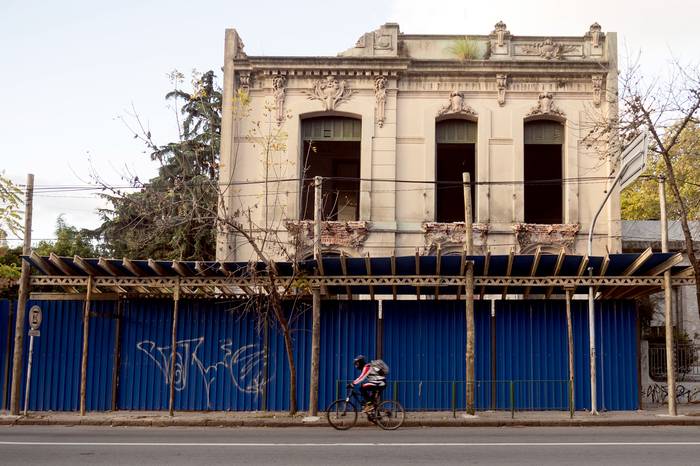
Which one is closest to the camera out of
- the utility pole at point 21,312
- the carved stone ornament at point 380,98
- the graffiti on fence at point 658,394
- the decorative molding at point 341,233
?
the utility pole at point 21,312

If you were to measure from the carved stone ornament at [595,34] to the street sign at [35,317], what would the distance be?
19705mm

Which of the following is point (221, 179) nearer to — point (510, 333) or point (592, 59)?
point (510, 333)

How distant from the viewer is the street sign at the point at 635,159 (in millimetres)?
17719

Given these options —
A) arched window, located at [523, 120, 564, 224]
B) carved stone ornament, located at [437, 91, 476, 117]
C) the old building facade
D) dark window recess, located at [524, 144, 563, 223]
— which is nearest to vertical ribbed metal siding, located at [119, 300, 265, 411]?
the old building facade

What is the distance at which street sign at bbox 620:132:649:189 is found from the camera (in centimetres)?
1772

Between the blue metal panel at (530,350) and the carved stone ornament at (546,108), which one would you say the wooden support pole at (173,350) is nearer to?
the blue metal panel at (530,350)

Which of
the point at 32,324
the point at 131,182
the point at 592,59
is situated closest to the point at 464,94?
the point at 592,59

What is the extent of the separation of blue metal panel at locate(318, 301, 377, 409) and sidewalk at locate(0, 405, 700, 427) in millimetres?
1185

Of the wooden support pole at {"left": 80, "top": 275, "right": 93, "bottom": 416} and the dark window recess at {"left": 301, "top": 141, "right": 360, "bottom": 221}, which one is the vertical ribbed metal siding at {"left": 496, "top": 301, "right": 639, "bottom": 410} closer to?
the wooden support pole at {"left": 80, "top": 275, "right": 93, "bottom": 416}

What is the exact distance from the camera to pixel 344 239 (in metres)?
25.8

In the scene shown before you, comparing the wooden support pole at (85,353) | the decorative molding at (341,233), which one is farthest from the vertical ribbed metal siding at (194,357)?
the decorative molding at (341,233)

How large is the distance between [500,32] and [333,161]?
25.9 feet

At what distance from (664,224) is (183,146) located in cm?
1942
